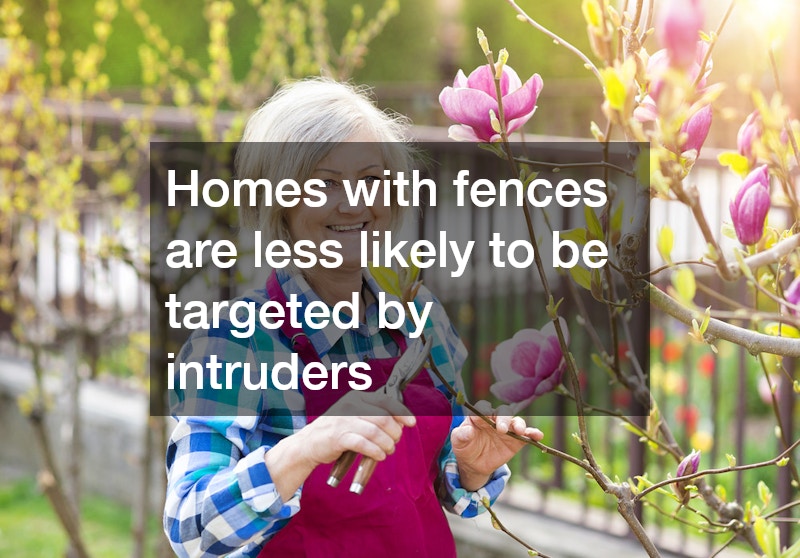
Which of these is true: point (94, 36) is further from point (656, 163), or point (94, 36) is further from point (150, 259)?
point (656, 163)

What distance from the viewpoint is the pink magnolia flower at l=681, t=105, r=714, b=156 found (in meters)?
1.09

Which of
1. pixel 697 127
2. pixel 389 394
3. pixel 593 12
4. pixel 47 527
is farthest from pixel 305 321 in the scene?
pixel 47 527

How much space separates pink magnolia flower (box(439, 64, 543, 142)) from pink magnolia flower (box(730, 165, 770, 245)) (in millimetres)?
257

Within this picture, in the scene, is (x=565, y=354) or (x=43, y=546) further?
(x=43, y=546)

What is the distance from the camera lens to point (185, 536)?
4.21 ft

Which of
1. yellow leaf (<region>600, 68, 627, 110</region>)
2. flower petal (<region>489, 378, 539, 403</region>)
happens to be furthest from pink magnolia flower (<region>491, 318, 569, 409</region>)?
yellow leaf (<region>600, 68, 627, 110</region>)

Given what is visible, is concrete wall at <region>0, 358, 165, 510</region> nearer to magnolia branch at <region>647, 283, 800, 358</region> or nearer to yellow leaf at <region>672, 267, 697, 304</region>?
magnolia branch at <region>647, 283, 800, 358</region>

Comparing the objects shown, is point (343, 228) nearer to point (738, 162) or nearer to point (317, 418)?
point (317, 418)

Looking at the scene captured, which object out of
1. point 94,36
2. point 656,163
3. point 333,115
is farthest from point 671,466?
point 94,36

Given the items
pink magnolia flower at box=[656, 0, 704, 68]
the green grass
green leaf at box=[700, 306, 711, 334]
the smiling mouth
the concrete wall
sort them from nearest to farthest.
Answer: pink magnolia flower at box=[656, 0, 704, 68], green leaf at box=[700, 306, 711, 334], the smiling mouth, the green grass, the concrete wall

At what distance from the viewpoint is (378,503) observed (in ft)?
4.64

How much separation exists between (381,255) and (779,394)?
5.63ft

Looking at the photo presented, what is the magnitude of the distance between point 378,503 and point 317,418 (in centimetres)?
23

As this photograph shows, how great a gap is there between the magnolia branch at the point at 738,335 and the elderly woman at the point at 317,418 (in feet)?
0.89
